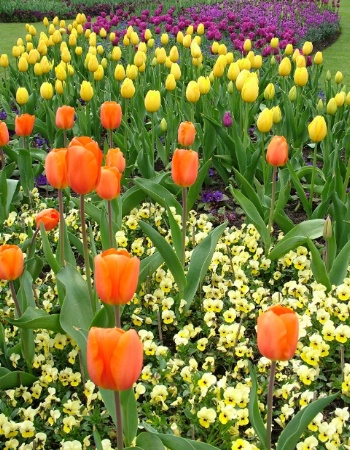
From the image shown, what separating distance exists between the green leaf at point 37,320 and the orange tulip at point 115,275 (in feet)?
2.15

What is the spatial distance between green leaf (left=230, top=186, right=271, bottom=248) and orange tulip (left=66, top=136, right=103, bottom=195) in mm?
1399

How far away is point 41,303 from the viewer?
112 inches

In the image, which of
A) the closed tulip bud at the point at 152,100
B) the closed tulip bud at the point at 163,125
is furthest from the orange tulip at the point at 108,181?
the closed tulip bud at the point at 163,125

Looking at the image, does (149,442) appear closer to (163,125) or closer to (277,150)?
(277,150)

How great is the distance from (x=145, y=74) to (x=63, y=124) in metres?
2.66

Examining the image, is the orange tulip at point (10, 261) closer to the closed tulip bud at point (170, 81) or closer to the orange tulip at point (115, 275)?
the orange tulip at point (115, 275)

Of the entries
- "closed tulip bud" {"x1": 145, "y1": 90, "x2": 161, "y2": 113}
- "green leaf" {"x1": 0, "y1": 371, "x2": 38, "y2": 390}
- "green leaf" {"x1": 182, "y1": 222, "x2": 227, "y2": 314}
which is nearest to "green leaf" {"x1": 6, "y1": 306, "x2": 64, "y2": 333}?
"green leaf" {"x1": 0, "y1": 371, "x2": 38, "y2": 390}

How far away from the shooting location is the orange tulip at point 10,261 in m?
2.10

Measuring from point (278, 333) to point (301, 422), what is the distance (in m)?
0.35

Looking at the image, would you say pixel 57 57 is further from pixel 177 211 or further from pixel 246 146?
pixel 177 211

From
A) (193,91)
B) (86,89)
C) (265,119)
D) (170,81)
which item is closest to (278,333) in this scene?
(265,119)

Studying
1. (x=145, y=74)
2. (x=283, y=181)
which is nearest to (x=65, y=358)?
(x=283, y=181)

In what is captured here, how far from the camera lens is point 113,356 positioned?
1.30m

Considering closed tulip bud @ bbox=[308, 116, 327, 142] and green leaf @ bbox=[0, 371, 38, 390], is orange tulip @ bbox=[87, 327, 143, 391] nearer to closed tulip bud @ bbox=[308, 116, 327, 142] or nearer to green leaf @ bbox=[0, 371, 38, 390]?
green leaf @ bbox=[0, 371, 38, 390]
